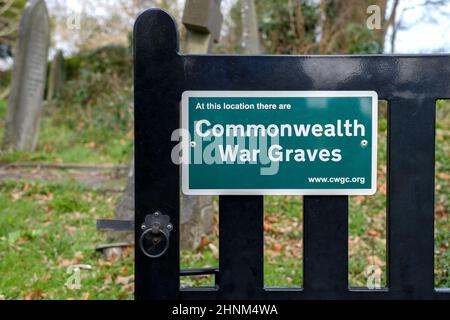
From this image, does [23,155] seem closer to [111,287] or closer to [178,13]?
[111,287]

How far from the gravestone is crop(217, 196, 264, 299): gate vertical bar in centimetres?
737

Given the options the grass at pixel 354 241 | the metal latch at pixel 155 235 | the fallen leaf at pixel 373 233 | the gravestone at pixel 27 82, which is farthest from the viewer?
the gravestone at pixel 27 82

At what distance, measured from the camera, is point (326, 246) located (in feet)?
6.95

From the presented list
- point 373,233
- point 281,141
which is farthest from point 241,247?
point 373,233

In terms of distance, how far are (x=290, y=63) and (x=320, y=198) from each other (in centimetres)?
53

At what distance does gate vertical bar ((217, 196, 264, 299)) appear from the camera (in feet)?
6.95

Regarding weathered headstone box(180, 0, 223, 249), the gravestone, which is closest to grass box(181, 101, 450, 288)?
weathered headstone box(180, 0, 223, 249)

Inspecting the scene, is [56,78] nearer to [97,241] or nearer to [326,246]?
[97,241]

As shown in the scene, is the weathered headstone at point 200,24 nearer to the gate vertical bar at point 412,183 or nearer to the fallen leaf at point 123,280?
the fallen leaf at point 123,280

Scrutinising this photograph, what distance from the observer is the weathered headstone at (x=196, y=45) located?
4.66m

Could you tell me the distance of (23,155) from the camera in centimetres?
824

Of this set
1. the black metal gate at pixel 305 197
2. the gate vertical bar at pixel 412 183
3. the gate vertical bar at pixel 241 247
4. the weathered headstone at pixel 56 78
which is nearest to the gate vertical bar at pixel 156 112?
the black metal gate at pixel 305 197

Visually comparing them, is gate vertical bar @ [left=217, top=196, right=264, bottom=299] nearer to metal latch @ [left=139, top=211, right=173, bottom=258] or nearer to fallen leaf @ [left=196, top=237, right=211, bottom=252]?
metal latch @ [left=139, top=211, right=173, bottom=258]
